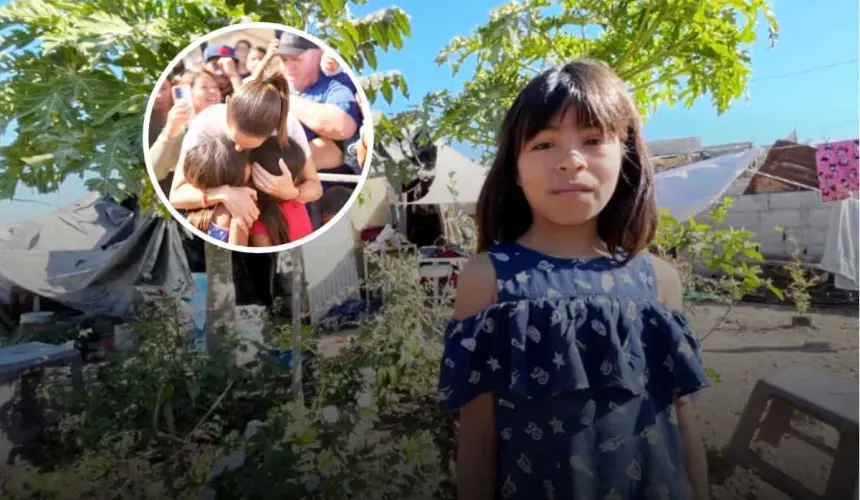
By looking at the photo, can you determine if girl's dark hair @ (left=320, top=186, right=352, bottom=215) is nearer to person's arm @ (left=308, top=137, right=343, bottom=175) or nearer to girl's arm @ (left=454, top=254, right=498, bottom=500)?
person's arm @ (left=308, top=137, right=343, bottom=175)

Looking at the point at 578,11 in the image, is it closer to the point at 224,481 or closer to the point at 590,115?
the point at 590,115

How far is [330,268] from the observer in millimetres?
1060

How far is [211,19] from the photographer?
2.74ft

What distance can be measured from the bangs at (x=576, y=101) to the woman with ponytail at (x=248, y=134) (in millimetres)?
335

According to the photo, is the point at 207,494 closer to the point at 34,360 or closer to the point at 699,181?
the point at 34,360

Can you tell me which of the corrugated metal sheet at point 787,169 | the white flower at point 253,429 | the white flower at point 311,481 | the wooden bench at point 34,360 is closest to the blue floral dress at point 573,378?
the white flower at point 311,481

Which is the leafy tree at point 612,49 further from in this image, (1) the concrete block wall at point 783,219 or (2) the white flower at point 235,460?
(2) the white flower at point 235,460

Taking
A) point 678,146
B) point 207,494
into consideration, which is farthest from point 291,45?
point 678,146

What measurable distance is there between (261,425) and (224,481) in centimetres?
→ 10

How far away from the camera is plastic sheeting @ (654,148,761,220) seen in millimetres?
1142

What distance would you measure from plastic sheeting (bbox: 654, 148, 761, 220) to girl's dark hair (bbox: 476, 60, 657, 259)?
16.8 inches

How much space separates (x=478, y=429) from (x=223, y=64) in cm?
60

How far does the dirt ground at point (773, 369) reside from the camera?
2.48 feet

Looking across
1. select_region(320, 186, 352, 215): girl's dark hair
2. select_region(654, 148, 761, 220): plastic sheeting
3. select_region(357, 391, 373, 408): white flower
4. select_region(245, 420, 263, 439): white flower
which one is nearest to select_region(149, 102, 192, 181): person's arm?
select_region(320, 186, 352, 215): girl's dark hair
